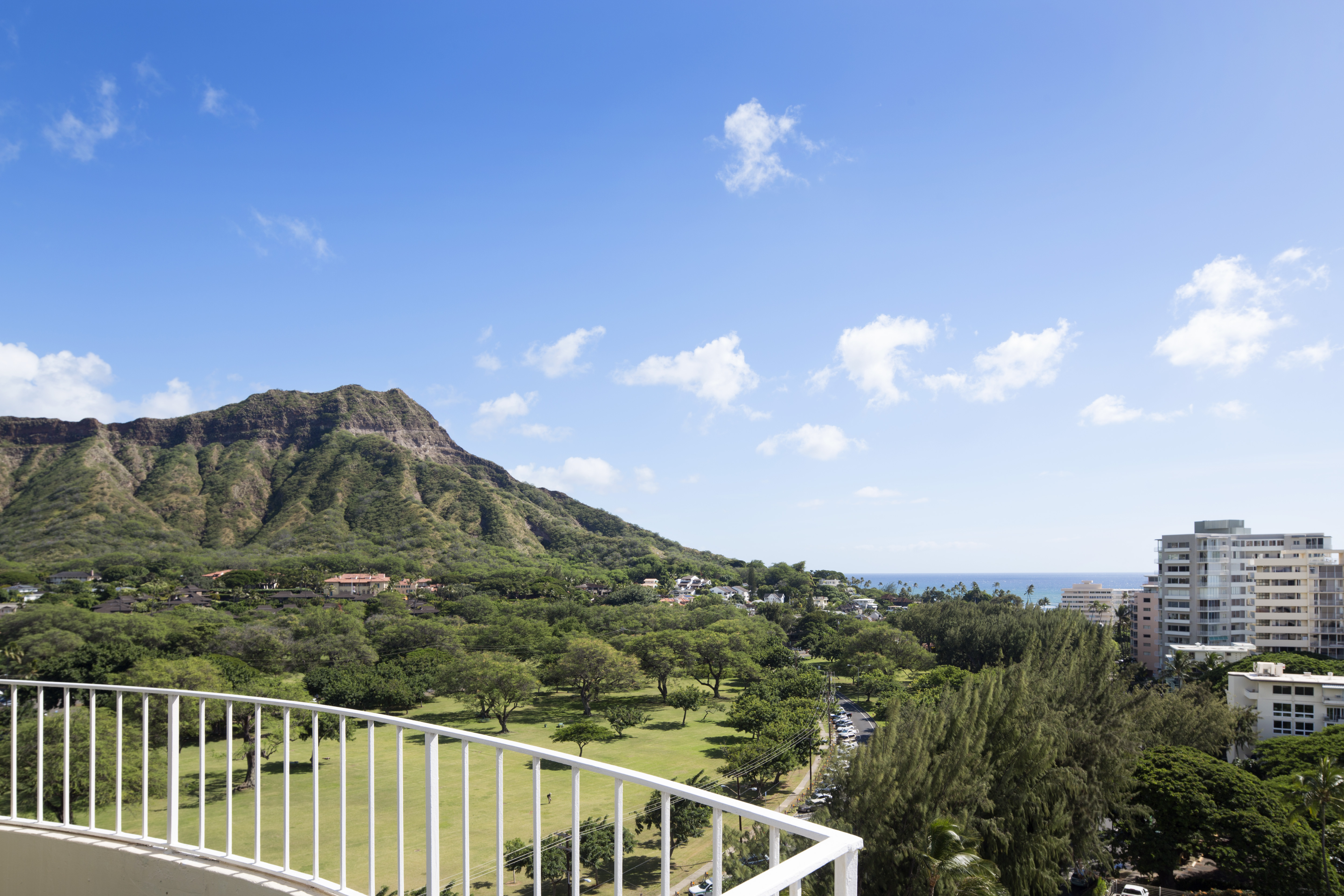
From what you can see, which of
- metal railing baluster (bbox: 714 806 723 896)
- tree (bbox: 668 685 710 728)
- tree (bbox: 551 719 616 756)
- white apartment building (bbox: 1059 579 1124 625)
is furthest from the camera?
white apartment building (bbox: 1059 579 1124 625)

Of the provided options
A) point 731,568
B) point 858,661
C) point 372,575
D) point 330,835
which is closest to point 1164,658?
point 858,661

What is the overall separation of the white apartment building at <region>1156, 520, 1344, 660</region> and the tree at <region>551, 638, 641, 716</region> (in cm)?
3518

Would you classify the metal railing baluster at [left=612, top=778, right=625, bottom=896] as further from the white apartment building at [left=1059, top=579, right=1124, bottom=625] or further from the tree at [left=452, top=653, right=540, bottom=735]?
the white apartment building at [left=1059, top=579, right=1124, bottom=625]

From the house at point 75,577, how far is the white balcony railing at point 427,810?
207 ft

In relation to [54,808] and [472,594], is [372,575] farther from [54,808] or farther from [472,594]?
[54,808]

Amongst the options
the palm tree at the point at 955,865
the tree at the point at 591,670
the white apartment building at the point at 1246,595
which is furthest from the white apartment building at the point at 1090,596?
the palm tree at the point at 955,865

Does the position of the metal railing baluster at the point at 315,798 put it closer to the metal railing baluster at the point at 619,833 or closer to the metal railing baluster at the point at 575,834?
the metal railing baluster at the point at 575,834

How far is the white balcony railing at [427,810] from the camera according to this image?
1413mm

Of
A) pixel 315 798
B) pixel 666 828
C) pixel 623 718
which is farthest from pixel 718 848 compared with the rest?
pixel 623 718

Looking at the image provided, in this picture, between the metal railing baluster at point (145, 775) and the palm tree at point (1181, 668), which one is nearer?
the metal railing baluster at point (145, 775)

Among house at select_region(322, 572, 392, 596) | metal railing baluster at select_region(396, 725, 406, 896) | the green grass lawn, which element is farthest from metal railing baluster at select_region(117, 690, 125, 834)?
house at select_region(322, 572, 392, 596)

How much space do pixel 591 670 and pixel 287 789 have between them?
33752 millimetres

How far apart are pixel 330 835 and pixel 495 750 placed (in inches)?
728

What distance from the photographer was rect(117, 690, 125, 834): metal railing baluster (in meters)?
3.14
